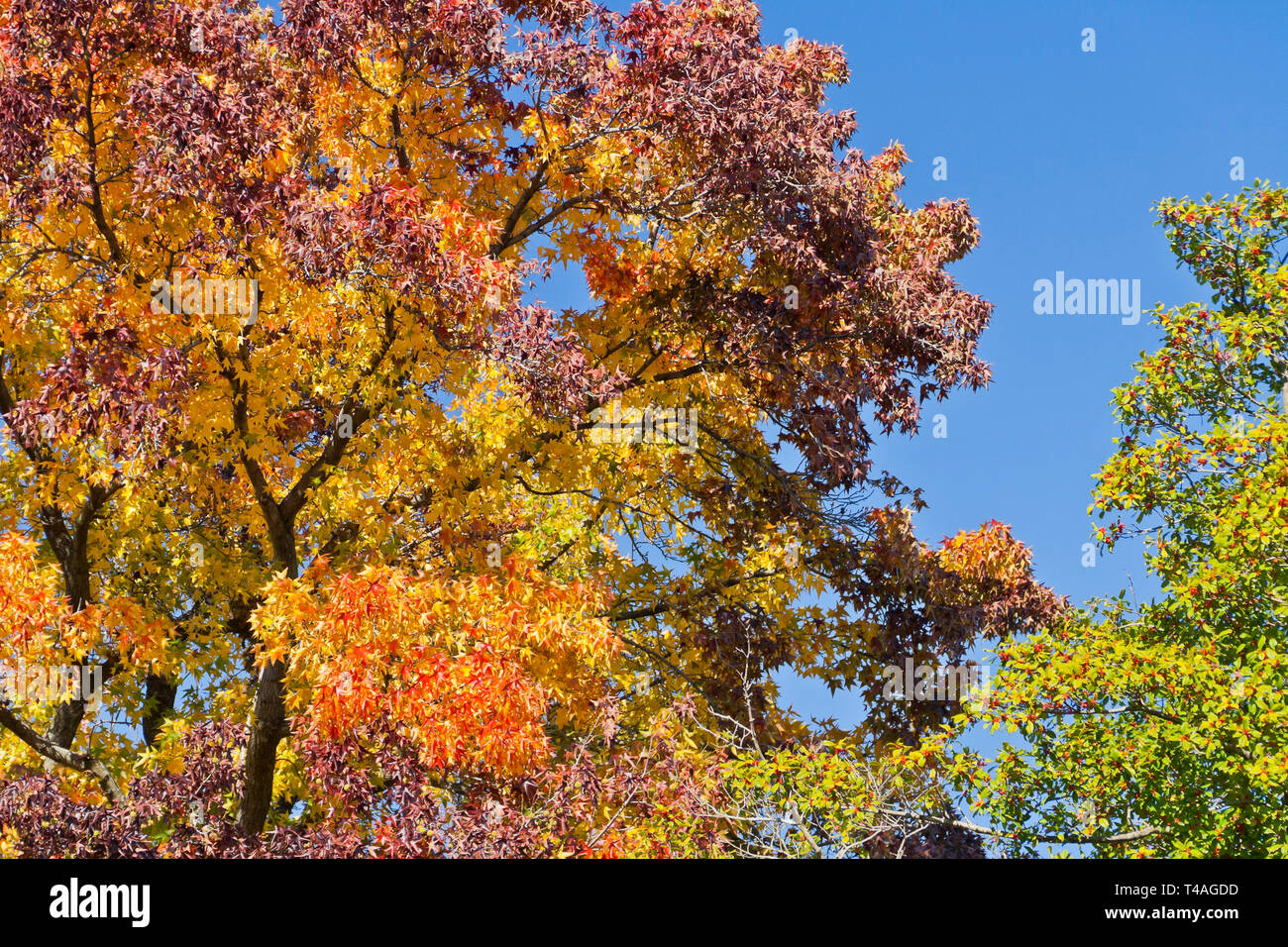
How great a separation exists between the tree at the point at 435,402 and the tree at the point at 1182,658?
8.74ft

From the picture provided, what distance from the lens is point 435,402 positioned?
13.8m

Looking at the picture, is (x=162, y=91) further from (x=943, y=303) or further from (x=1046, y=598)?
(x=1046, y=598)

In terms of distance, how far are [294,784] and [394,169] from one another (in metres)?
7.47

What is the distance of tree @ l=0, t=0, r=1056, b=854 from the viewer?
11094 mm

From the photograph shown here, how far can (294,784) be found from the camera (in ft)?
49.7

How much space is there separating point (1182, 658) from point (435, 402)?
8009mm

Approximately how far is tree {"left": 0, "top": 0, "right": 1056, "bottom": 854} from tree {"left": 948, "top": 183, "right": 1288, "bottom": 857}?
8.74ft
